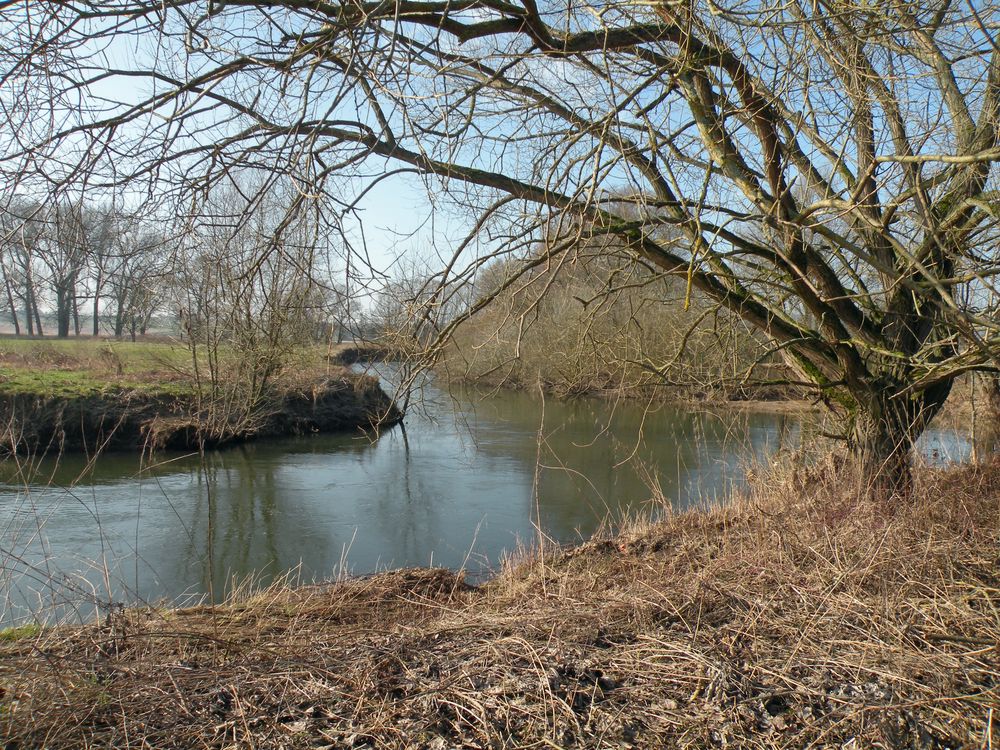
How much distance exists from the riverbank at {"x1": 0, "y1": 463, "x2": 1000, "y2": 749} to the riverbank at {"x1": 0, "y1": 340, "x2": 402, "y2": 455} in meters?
9.69

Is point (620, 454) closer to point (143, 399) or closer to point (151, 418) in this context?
point (151, 418)

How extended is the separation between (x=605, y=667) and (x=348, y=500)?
929 centimetres

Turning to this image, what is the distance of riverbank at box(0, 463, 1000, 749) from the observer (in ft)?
7.73

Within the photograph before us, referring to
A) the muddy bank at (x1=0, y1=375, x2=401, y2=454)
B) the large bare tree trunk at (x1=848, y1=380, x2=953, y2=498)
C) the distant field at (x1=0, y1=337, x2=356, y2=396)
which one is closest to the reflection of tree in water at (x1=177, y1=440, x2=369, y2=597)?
the muddy bank at (x1=0, y1=375, x2=401, y2=454)

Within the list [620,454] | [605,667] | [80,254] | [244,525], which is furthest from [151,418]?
[605,667]

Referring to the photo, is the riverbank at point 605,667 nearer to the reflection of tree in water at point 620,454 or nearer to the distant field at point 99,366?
the reflection of tree in water at point 620,454

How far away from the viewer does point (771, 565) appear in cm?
391

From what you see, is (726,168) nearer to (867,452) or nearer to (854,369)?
(854,369)

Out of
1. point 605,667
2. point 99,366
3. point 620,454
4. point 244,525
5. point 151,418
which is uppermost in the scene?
point 99,366

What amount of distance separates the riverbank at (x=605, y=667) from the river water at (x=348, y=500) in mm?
2205

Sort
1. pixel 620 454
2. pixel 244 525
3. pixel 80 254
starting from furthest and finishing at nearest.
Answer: pixel 620 454 → pixel 244 525 → pixel 80 254

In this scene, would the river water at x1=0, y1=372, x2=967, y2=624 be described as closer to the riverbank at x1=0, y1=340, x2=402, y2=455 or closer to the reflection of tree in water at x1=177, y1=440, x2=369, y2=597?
the reflection of tree in water at x1=177, y1=440, x2=369, y2=597

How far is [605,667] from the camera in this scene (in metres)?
2.79

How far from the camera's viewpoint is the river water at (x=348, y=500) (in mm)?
7457
